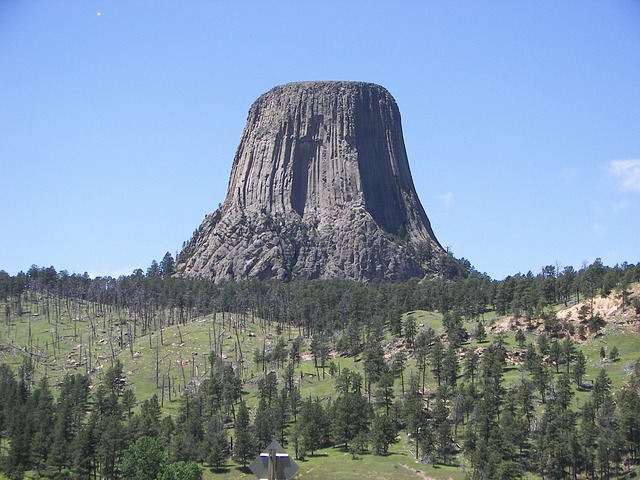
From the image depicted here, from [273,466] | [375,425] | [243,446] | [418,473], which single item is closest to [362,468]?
[418,473]

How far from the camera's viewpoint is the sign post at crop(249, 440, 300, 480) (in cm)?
3391

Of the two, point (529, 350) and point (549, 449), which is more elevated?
point (529, 350)

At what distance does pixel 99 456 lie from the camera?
15375 centimetres

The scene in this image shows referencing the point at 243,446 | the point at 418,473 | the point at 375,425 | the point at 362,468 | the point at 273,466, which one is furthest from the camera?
the point at 375,425

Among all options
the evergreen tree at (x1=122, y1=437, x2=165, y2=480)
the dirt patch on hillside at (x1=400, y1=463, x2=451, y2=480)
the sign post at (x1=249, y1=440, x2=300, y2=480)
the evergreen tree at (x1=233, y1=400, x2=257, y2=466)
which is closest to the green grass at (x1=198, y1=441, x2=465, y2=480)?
the dirt patch on hillside at (x1=400, y1=463, x2=451, y2=480)

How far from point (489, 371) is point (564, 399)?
88.8 feet

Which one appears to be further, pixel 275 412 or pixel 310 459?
pixel 275 412

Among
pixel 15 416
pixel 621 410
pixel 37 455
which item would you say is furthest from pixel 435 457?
pixel 15 416

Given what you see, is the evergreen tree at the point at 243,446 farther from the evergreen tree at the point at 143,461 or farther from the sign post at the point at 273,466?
the sign post at the point at 273,466

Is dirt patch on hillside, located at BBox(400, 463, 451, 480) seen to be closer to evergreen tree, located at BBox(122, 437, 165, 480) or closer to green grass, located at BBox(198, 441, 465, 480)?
green grass, located at BBox(198, 441, 465, 480)

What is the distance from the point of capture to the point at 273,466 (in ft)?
112

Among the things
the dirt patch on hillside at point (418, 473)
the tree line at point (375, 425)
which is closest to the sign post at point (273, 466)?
the tree line at point (375, 425)

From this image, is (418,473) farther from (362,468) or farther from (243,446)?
(243,446)

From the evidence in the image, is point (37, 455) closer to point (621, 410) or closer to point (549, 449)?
point (549, 449)
